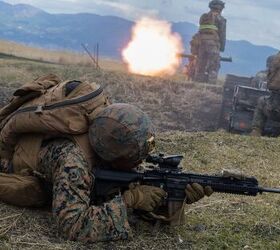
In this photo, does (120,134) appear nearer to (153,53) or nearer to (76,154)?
(76,154)

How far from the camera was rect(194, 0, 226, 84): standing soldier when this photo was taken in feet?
81.2


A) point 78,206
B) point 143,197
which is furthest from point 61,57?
point 78,206

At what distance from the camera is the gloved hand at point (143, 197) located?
5500 mm

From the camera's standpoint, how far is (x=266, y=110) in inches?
566

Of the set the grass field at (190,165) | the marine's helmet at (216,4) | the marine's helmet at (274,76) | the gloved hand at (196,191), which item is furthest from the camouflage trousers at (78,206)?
the marine's helmet at (216,4)

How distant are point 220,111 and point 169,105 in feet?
5.42

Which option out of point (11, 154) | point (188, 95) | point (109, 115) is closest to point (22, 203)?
point (11, 154)

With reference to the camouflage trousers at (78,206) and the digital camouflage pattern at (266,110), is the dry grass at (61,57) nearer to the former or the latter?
the digital camouflage pattern at (266,110)

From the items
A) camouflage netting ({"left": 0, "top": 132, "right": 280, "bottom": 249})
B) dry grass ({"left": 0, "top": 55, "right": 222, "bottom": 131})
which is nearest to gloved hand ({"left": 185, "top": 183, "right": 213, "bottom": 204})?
camouflage netting ({"left": 0, "top": 132, "right": 280, "bottom": 249})

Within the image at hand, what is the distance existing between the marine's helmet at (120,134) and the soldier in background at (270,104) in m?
9.19

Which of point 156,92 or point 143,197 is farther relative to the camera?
point 156,92

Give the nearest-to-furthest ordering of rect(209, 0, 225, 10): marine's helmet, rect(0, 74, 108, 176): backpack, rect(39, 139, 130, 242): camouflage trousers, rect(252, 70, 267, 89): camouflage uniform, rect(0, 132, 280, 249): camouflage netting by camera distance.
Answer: rect(39, 139, 130, 242): camouflage trousers → rect(0, 132, 280, 249): camouflage netting → rect(0, 74, 108, 176): backpack → rect(252, 70, 267, 89): camouflage uniform → rect(209, 0, 225, 10): marine's helmet

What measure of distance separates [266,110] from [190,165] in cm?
551

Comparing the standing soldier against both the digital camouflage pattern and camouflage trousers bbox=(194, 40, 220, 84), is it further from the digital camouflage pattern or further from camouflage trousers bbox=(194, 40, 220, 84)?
the digital camouflage pattern
